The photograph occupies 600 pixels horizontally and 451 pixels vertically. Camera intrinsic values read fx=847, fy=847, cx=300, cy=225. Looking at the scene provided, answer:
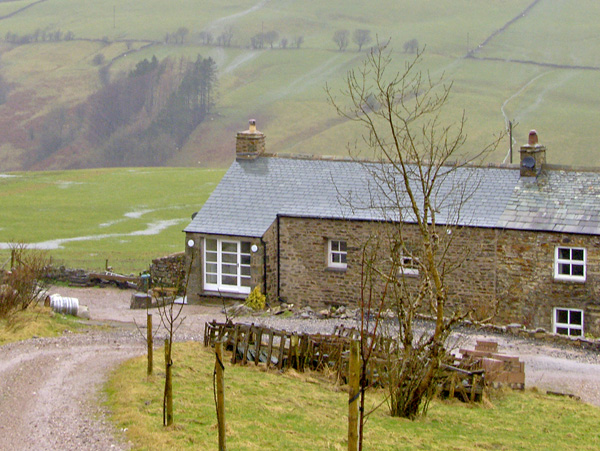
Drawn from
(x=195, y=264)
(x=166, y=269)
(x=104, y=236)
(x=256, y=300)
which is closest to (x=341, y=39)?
(x=104, y=236)

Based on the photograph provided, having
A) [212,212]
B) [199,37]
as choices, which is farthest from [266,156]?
[199,37]

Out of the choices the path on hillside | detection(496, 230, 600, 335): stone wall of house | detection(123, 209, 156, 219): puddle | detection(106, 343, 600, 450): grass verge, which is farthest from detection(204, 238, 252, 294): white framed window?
detection(123, 209, 156, 219): puddle

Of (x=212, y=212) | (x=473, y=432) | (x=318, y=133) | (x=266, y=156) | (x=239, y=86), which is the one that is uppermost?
(x=239, y=86)

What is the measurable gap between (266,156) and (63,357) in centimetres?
1617

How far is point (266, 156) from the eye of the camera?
3369 centimetres

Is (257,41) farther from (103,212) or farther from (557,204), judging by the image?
(557,204)

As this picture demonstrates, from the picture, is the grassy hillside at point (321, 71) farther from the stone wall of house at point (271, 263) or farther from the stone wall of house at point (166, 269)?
the stone wall of house at point (271, 263)

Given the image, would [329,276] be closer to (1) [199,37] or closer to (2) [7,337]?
(2) [7,337]

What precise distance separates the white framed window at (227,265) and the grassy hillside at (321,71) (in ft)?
247

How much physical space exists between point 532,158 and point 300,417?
17.3 m

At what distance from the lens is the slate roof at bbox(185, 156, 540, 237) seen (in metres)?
28.4

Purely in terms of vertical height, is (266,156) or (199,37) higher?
(199,37)

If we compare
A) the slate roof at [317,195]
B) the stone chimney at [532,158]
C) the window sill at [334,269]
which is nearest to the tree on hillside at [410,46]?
the slate roof at [317,195]

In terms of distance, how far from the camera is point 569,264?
2670 cm
